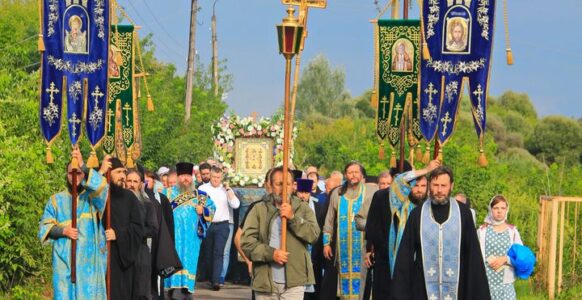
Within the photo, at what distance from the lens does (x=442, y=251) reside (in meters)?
11.7

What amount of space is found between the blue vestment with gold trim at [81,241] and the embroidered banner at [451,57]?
319cm

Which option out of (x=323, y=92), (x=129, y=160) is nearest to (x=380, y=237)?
(x=129, y=160)

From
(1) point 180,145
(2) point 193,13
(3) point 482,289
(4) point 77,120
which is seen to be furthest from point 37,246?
(2) point 193,13

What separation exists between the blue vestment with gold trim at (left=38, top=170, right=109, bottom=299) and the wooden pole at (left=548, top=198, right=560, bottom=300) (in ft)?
24.0

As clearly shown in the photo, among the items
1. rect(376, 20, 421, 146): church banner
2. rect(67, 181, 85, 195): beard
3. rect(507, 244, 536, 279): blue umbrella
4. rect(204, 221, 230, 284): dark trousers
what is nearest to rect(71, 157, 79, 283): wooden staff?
rect(67, 181, 85, 195): beard

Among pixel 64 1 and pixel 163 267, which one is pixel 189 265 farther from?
pixel 64 1

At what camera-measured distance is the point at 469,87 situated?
14398 mm

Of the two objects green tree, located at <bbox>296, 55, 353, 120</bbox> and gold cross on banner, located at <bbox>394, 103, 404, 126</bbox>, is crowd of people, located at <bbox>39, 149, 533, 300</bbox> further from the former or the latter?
green tree, located at <bbox>296, 55, 353, 120</bbox>

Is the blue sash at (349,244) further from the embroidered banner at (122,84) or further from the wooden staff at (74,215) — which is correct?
the wooden staff at (74,215)

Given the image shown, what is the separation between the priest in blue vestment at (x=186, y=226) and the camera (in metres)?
18.0

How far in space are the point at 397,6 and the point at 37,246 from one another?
5.04 meters

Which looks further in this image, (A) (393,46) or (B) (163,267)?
(A) (393,46)

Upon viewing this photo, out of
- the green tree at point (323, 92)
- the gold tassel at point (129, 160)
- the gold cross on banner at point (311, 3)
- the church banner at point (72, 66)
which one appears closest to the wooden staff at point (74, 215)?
the church banner at point (72, 66)

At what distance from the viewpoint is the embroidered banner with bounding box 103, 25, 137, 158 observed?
18.9 metres
